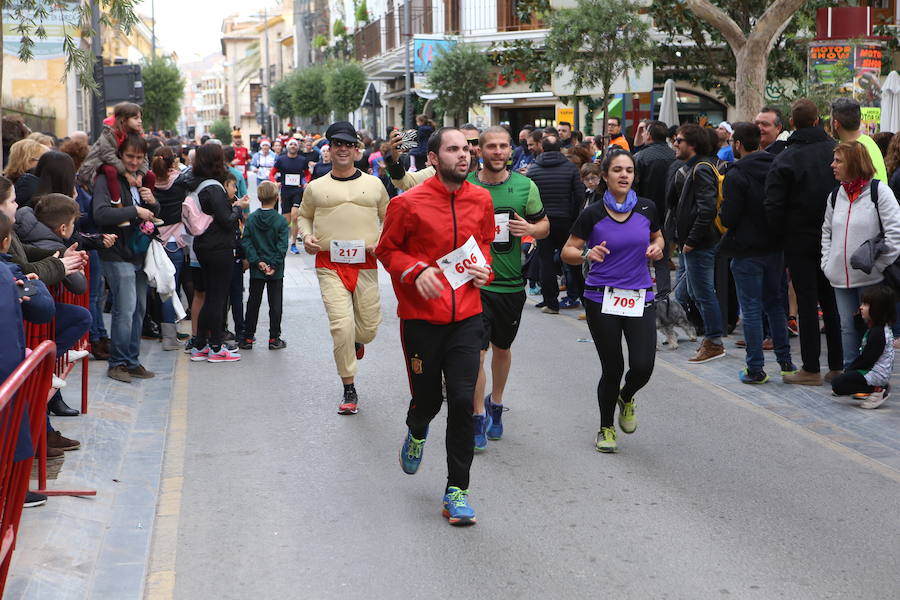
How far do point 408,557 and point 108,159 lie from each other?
5251 mm

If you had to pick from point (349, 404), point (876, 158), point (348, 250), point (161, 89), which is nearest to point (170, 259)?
point (348, 250)

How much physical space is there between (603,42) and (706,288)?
11.4 metres

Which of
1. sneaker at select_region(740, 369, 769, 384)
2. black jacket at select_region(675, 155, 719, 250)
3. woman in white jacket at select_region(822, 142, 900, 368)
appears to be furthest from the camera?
black jacket at select_region(675, 155, 719, 250)

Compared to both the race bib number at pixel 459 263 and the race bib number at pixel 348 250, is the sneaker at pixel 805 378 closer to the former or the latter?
the race bib number at pixel 348 250

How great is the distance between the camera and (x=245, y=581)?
5082 millimetres

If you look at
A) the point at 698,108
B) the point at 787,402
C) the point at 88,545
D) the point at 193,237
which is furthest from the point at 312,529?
the point at 698,108

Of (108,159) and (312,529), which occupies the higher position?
(108,159)

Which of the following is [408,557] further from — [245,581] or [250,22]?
[250,22]

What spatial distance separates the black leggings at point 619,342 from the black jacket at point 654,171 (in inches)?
228

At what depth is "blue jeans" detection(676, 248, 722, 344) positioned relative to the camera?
10.5 m

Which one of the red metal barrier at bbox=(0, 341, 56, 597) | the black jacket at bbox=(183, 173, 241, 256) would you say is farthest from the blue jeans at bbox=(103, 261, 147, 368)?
the red metal barrier at bbox=(0, 341, 56, 597)

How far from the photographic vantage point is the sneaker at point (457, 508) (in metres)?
5.79

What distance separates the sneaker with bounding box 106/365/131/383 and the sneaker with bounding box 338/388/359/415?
6.79ft

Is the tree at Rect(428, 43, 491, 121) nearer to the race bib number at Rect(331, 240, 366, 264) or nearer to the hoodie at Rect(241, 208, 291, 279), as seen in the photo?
the hoodie at Rect(241, 208, 291, 279)
